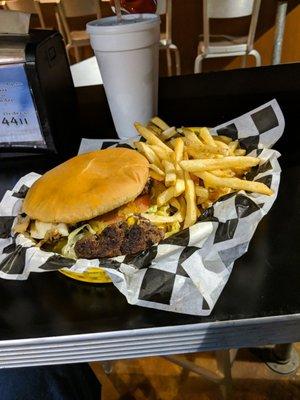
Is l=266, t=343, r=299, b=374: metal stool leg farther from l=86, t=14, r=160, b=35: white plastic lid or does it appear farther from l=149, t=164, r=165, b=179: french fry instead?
l=86, t=14, r=160, b=35: white plastic lid

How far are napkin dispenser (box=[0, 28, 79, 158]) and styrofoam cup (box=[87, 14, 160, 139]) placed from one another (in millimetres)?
149

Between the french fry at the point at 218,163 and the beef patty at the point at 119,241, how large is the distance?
206 mm

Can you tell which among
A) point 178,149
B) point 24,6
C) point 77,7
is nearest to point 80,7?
point 77,7

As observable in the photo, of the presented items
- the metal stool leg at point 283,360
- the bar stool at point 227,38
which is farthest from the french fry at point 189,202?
the bar stool at point 227,38

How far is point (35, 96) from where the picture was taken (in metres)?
1.19

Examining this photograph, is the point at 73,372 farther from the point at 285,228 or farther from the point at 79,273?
the point at 285,228

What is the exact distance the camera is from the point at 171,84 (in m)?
1.80

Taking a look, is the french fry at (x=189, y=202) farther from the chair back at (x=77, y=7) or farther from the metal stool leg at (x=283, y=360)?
the chair back at (x=77, y=7)

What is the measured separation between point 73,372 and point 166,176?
23.1 inches

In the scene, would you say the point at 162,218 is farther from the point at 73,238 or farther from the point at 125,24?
the point at 125,24

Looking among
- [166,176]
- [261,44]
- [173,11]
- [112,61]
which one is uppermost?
[112,61]

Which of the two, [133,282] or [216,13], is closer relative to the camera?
[133,282]

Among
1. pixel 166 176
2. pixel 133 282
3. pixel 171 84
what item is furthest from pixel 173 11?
pixel 133 282

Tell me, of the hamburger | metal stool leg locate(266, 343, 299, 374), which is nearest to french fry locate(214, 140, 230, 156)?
the hamburger
